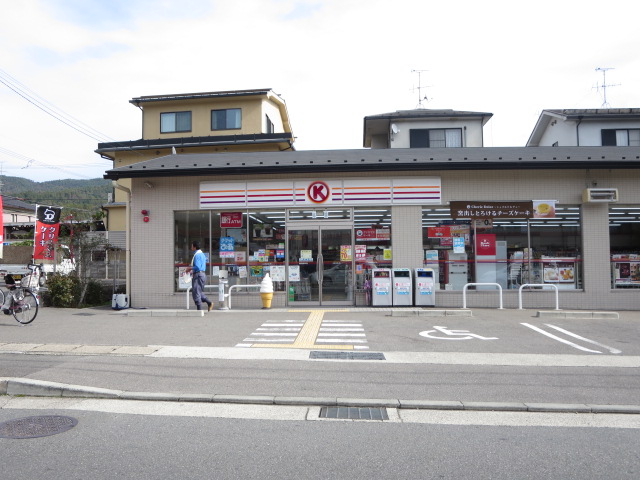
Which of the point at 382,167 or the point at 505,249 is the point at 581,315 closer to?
the point at 505,249

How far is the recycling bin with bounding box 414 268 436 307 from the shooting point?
47.7 feet

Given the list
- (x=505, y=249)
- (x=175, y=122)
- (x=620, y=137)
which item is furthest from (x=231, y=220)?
(x=620, y=137)

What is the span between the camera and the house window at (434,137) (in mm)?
28219

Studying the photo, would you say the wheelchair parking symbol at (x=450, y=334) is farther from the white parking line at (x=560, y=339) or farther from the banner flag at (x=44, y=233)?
the banner flag at (x=44, y=233)

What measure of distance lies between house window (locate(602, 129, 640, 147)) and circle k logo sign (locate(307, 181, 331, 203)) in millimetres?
18774

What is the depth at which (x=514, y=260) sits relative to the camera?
1534 centimetres

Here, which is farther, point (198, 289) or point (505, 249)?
point (505, 249)

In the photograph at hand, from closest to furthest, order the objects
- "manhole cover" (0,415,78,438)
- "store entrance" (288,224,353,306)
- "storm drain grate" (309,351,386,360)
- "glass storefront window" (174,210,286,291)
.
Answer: "manhole cover" (0,415,78,438) → "storm drain grate" (309,351,386,360) → "store entrance" (288,224,353,306) → "glass storefront window" (174,210,286,291)

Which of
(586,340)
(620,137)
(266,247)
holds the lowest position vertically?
(586,340)

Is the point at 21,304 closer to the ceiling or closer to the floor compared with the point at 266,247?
closer to the floor

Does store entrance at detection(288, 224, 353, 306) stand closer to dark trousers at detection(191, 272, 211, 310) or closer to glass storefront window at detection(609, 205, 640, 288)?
dark trousers at detection(191, 272, 211, 310)

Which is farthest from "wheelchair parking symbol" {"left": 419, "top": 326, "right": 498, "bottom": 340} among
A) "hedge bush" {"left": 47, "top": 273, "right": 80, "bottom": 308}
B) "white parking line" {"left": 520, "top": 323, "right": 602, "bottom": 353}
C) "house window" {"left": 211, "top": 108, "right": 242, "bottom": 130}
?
"house window" {"left": 211, "top": 108, "right": 242, "bottom": 130}

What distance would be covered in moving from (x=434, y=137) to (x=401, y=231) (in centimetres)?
1495

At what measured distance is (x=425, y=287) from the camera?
14547 millimetres
